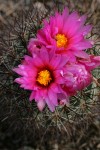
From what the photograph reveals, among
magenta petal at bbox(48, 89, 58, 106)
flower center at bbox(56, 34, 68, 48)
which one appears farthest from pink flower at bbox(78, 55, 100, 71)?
magenta petal at bbox(48, 89, 58, 106)

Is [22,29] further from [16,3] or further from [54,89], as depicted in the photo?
[16,3]

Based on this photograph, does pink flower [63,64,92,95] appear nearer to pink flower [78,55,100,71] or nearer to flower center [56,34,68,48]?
pink flower [78,55,100,71]

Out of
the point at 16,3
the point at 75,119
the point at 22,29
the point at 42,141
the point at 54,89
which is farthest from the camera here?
the point at 16,3

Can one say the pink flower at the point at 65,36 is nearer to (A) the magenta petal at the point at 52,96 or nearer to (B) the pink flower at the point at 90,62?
(B) the pink flower at the point at 90,62

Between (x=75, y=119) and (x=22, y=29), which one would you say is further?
(x=75, y=119)

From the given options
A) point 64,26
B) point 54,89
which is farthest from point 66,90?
point 64,26

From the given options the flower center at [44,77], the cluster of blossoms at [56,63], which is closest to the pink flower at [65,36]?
the cluster of blossoms at [56,63]

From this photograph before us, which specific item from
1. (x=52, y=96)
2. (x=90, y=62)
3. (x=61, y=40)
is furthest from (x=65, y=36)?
(x=52, y=96)

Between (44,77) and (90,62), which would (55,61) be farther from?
(90,62)
